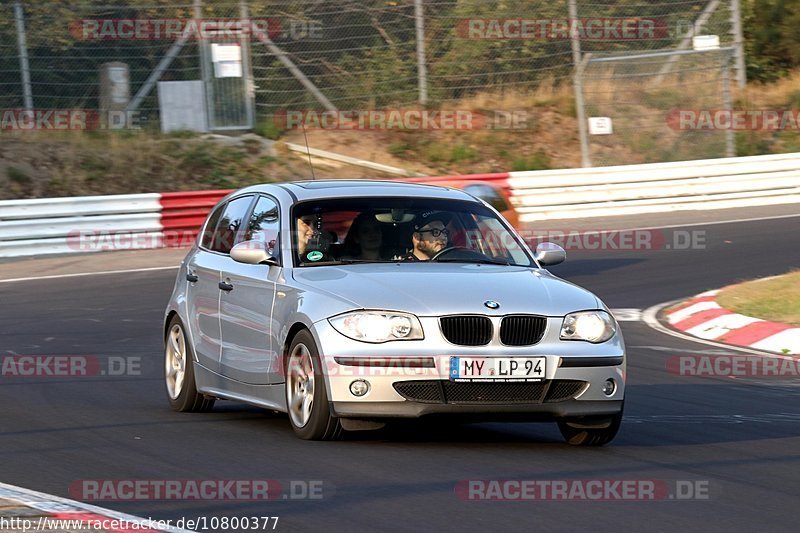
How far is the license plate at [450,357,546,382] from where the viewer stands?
7.49 metres

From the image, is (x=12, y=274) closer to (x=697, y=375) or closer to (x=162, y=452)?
(x=697, y=375)

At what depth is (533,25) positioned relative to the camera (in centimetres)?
3011

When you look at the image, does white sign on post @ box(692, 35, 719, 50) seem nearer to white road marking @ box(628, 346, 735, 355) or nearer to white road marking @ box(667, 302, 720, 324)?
white road marking @ box(667, 302, 720, 324)

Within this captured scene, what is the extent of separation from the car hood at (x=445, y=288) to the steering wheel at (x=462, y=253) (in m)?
0.16

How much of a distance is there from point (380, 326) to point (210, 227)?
9.23 ft

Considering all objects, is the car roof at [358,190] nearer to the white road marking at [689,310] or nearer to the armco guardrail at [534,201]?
the white road marking at [689,310]

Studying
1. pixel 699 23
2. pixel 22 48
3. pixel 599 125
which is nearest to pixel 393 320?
pixel 22 48

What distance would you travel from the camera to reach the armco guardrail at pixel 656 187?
25938mm

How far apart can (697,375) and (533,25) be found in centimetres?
1937

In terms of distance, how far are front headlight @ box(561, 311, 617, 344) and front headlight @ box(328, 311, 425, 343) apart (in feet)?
2.77

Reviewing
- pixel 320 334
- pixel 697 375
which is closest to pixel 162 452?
pixel 320 334

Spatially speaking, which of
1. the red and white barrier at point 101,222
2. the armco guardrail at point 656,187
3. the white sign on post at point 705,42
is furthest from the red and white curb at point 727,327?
the white sign on post at point 705,42

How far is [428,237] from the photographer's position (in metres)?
8.66

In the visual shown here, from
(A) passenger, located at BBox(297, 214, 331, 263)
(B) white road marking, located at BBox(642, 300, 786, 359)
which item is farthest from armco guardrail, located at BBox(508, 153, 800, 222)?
(A) passenger, located at BBox(297, 214, 331, 263)
